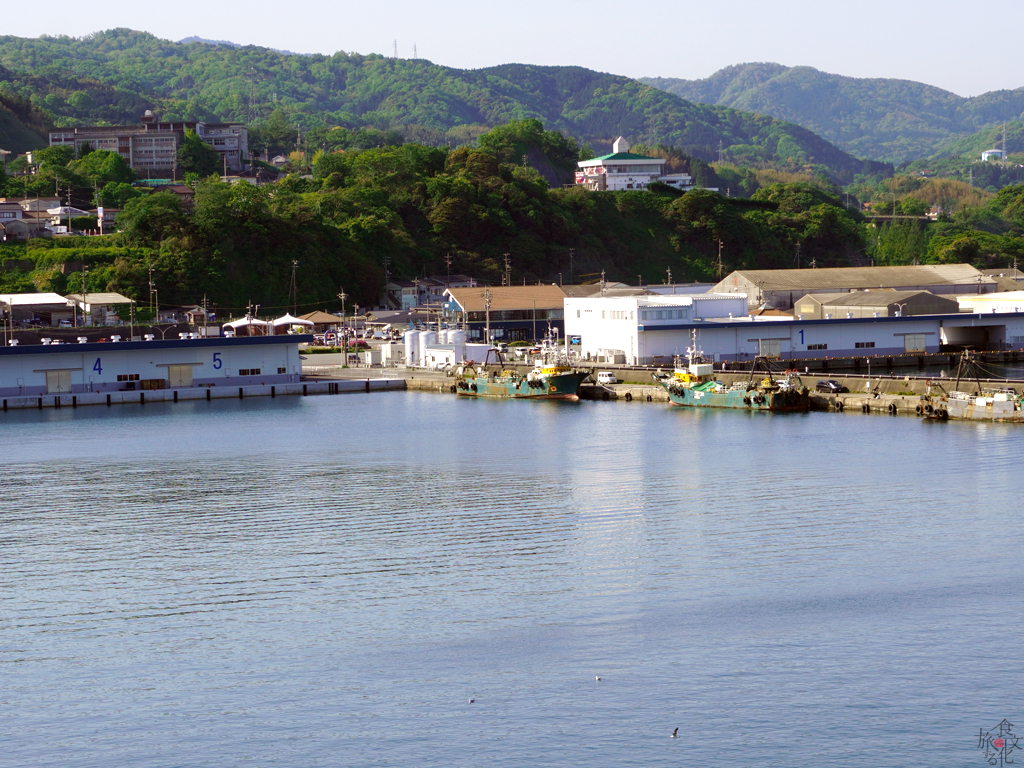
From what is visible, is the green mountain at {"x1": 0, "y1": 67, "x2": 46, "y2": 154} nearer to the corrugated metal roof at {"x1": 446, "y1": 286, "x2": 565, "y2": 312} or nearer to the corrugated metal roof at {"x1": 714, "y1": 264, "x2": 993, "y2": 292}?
the corrugated metal roof at {"x1": 446, "y1": 286, "x2": 565, "y2": 312}

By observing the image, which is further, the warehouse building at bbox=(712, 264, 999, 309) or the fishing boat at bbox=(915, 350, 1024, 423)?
the warehouse building at bbox=(712, 264, 999, 309)

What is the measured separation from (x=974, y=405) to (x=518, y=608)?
71.8ft

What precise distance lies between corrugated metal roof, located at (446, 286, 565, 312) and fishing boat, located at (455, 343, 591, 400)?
38.4ft

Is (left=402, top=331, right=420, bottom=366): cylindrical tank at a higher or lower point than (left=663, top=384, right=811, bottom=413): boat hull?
higher

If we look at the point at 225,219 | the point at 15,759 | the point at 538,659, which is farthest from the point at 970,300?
the point at 15,759

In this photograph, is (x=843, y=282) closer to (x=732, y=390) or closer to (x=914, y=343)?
(x=914, y=343)

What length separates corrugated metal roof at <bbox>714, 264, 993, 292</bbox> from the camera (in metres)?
63.8

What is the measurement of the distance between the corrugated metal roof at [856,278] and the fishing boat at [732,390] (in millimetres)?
19883

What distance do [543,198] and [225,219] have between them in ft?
103

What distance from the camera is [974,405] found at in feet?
113

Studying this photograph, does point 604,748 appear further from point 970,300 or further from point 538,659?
point 970,300

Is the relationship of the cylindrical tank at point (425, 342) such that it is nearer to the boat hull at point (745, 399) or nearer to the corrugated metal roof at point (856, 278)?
the boat hull at point (745, 399)

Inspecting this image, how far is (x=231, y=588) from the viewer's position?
1822 centimetres

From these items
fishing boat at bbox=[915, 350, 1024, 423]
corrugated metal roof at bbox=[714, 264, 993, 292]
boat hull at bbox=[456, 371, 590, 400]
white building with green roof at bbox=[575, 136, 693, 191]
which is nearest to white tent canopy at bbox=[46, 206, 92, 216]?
corrugated metal roof at bbox=[714, 264, 993, 292]
